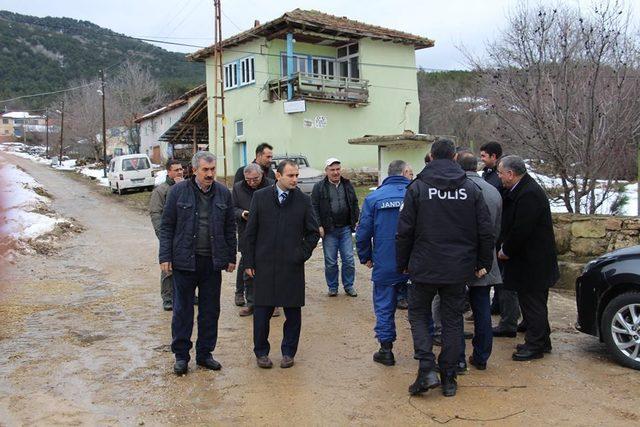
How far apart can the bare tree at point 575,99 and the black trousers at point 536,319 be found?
499 centimetres

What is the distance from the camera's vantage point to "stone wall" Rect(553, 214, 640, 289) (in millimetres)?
8336

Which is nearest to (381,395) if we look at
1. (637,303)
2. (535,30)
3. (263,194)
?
(263,194)

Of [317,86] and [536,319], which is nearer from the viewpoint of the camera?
[536,319]

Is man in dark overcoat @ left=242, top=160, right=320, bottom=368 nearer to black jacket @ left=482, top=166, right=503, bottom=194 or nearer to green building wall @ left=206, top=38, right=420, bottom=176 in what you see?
black jacket @ left=482, top=166, right=503, bottom=194

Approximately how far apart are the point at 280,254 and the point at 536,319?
2389mm

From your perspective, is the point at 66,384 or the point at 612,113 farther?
the point at 612,113

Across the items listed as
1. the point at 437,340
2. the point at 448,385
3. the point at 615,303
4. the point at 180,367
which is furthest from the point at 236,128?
the point at 448,385

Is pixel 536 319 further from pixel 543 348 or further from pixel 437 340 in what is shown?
pixel 437 340

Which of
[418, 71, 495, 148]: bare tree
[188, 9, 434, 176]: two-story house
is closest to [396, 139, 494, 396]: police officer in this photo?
[188, 9, 434, 176]: two-story house

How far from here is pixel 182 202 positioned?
16.6 ft

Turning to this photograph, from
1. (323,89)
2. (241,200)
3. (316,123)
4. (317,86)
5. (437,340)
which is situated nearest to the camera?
(437,340)

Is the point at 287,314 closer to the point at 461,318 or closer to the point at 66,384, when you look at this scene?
the point at 461,318

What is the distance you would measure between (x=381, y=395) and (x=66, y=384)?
101 inches

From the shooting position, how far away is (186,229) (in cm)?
502
